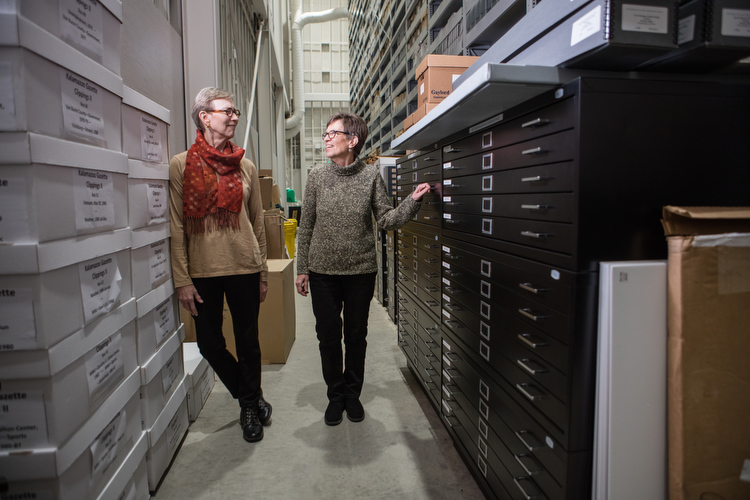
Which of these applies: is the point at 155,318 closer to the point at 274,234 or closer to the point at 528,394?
the point at 528,394

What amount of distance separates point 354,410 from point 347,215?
1.01 m

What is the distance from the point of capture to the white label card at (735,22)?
898 millimetres

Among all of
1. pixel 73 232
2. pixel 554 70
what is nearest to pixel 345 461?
pixel 73 232

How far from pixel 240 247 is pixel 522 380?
1278 mm

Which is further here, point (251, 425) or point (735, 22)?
point (251, 425)

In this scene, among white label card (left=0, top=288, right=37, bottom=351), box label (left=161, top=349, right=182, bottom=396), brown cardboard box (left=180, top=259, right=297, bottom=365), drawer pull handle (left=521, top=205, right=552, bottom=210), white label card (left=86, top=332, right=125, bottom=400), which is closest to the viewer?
white label card (left=0, top=288, right=37, bottom=351)

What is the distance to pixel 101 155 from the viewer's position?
127 centimetres

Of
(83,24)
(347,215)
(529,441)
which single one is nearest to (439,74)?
(347,215)

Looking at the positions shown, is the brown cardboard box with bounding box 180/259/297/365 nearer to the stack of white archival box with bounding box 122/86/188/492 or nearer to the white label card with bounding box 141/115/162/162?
the stack of white archival box with bounding box 122/86/188/492

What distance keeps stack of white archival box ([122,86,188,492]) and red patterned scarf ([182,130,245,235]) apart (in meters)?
0.09

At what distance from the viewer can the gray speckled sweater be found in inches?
79.1

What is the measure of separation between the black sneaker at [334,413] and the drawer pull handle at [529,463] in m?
1.09

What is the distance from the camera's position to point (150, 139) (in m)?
1.66

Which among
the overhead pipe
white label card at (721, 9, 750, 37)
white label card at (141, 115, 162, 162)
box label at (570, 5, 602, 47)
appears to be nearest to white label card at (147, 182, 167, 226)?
white label card at (141, 115, 162, 162)
